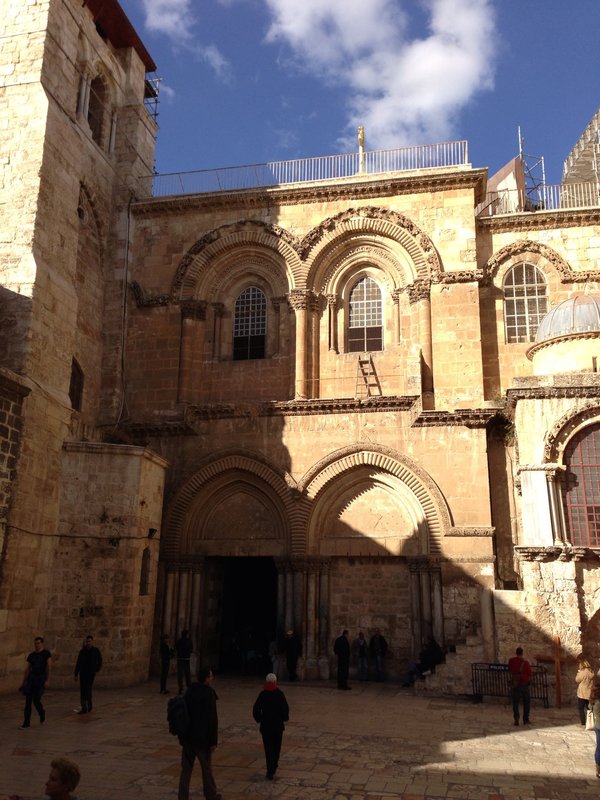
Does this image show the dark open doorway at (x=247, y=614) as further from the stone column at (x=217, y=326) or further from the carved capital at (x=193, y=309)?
the carved capital at (x=193, y=309)

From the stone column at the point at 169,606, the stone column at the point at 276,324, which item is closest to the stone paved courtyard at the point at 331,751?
the stone column at the point at 169,606

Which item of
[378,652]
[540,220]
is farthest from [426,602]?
[540,220]

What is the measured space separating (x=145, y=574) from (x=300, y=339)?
25.1ft

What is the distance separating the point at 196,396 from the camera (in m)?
21.3

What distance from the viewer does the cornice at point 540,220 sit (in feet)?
68.2

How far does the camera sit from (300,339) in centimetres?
2078

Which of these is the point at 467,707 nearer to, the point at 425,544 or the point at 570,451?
the point at 425,544

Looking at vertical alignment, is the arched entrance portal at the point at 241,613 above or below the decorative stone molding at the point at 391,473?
below

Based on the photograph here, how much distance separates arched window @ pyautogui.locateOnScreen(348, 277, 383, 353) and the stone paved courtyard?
9831 millimetres

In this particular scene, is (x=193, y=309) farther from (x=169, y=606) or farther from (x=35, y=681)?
(x=35, y=681)

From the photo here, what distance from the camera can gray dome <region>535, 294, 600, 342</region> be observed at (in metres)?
18.0

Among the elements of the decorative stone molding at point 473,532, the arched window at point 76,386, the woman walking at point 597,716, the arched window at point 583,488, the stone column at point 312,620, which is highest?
the arched window at point 76,386

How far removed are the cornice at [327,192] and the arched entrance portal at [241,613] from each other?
35.0 feet

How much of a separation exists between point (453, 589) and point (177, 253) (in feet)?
41.5
